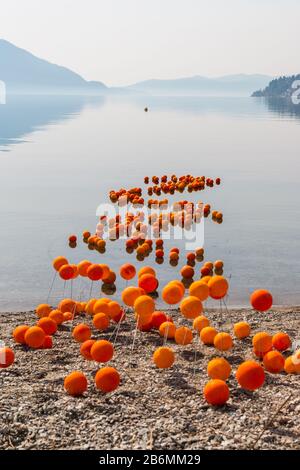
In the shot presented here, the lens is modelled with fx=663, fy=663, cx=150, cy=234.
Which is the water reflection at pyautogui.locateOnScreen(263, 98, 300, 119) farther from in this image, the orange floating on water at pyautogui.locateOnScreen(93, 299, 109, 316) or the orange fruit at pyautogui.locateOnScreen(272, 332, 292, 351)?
the orange fruit at pyautogui.locateOnScreen(272, 332, 292, 351)

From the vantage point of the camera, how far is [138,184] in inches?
892

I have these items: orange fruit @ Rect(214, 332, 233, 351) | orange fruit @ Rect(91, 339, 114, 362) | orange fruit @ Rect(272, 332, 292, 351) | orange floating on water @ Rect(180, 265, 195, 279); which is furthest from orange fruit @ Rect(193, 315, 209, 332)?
orange floating on water @ Rect(180, 265, 195, 279)

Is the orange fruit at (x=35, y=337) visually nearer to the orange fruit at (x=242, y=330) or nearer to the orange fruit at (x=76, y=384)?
the orange fruit at (x=76, y=384)

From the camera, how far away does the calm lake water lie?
13.0 meters

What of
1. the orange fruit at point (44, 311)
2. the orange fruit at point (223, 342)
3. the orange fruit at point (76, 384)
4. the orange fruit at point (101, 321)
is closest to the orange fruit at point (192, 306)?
the orange fruit at point (223, 342)

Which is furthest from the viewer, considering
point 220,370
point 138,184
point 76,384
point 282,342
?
point 138,184

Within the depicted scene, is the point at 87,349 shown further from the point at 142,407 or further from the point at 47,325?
the point at 142,407

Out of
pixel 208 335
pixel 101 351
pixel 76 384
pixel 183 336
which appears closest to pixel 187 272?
pixel 208 335

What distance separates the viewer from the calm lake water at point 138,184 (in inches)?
512

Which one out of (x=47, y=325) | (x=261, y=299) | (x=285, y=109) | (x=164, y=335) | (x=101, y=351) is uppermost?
(x=285, y=109)

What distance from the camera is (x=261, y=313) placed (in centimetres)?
1086

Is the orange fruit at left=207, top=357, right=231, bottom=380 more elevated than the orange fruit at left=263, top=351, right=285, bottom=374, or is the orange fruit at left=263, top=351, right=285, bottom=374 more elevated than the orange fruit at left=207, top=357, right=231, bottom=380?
the orange fruit at left=207, top=357, right=231, bottom=380

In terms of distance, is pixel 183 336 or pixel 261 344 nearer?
pixel 261 344

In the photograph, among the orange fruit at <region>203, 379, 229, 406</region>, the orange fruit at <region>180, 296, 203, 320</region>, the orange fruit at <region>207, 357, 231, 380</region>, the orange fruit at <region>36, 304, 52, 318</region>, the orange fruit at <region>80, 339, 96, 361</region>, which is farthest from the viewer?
the orange fruit at <region>36, 304, 52, 318</region>
